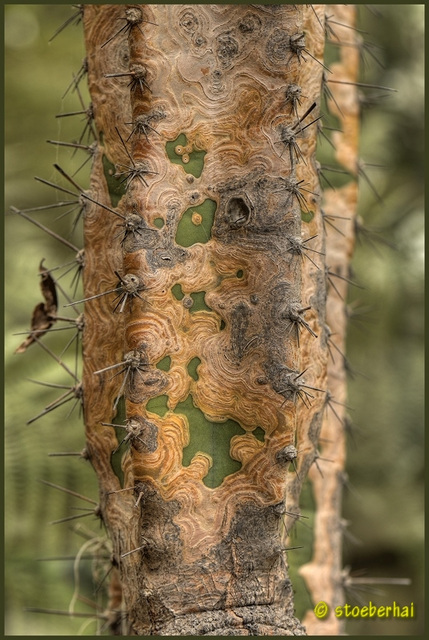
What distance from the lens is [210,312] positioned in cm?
192

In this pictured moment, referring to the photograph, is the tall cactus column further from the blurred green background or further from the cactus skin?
the blurred green background

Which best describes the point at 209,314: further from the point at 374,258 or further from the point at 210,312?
the point at 374,258

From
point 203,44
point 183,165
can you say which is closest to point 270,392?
point 183,165

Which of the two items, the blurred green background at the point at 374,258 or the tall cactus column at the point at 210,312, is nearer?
the tall cactus column at the point at 210,312

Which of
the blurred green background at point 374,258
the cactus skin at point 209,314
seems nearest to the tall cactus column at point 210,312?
the cactus skin at point 209,314

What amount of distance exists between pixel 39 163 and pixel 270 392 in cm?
366

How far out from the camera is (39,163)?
514 cm
